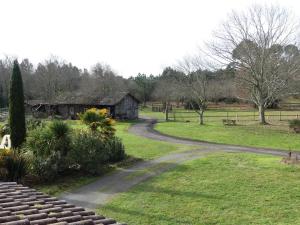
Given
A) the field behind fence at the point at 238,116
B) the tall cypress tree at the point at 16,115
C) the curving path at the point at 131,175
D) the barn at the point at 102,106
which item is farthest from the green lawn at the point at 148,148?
the field behind fence at the point at 238,116

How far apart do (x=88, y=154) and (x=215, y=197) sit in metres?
7.20

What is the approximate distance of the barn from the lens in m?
53.6

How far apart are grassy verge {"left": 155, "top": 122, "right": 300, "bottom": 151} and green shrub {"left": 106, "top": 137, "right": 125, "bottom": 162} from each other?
11479 millimetres

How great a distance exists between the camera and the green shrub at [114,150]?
73.0 feet

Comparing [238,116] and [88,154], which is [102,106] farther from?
[88,154]

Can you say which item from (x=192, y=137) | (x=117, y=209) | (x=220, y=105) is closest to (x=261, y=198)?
(x=117, y=209)

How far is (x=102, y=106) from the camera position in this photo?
54.6 metres

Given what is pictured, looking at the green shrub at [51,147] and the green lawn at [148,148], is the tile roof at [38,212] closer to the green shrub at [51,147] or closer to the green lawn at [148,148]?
the green shrub at [51,147]

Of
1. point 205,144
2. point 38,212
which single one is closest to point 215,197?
point 38,212

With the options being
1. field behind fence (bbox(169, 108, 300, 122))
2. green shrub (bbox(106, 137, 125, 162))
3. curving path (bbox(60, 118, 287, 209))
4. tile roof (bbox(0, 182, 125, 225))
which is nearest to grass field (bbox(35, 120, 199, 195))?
curving path (bbox(60, 118, 287, 209))

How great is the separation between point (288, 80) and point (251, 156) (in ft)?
64.2

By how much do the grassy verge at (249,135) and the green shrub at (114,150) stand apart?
452 inches

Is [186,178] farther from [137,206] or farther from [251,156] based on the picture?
[251,156]

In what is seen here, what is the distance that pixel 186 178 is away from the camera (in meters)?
18.0
